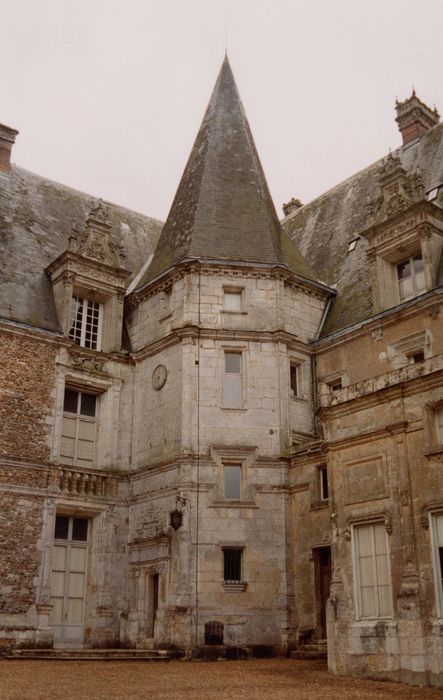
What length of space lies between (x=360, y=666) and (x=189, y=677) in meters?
2.68

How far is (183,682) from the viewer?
10938 millimetres

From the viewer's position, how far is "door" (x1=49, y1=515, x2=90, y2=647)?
16734mm

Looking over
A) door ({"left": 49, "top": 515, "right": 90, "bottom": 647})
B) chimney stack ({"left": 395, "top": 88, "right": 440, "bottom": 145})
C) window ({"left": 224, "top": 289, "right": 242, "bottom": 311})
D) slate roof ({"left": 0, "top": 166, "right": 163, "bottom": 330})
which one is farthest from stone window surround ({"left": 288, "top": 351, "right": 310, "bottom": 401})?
chimney stack ({"left": 395, "top": 88, "right": 440, "bottom": 145})

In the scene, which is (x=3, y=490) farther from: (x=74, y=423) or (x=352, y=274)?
(x=352, y=274)

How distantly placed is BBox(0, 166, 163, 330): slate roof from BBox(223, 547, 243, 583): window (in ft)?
22.6

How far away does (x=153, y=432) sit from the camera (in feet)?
59.0

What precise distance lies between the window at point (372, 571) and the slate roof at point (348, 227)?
682cm

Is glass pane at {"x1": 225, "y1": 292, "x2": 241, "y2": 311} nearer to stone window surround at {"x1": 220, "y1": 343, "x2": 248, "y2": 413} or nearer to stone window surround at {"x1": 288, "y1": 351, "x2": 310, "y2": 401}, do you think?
stone window surround at {"x1": 220, "y1": 343, "x2": 248, "y2": 413}

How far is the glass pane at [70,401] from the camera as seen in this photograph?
18.3 meters

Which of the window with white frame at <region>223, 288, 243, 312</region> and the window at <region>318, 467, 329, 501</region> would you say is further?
the window with white frame at <region>223, 288, 243, 312</region>

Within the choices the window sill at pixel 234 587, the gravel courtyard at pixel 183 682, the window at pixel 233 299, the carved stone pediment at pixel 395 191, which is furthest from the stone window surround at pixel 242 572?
the carved stone pediment at pixel 395 191

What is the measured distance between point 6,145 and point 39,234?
3.58 m

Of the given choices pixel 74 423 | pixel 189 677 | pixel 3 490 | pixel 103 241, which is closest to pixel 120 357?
pixel 74 423

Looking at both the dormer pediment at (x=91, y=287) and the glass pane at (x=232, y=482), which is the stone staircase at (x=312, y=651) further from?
the dormer pediment at (x=91, y=287)
